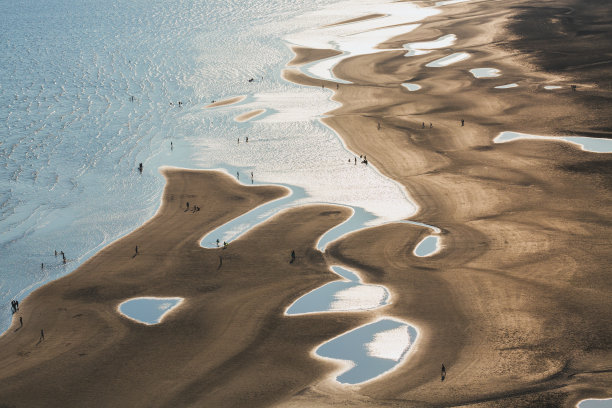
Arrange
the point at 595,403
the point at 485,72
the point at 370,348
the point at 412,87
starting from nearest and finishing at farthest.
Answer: the point at 595,403 → the point at 370,348 → the point at 412,87 → the point at 485,72

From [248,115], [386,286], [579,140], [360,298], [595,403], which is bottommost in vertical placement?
[595,403]

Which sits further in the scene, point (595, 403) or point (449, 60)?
point (449, 60)

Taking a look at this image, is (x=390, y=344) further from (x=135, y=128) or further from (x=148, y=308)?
(x=135, y=128)

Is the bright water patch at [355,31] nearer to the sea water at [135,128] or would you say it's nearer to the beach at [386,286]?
the sea water at [135,128]

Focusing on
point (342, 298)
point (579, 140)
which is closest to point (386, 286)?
point (342, 298)

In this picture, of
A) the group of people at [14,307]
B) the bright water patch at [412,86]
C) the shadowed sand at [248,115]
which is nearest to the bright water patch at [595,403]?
the group of people at [14,307]

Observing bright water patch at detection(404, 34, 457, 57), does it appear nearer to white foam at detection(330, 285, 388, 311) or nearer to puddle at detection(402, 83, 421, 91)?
puddle at detection(402, 83, 421, 91)

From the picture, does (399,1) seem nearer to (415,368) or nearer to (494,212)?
(494,212)
